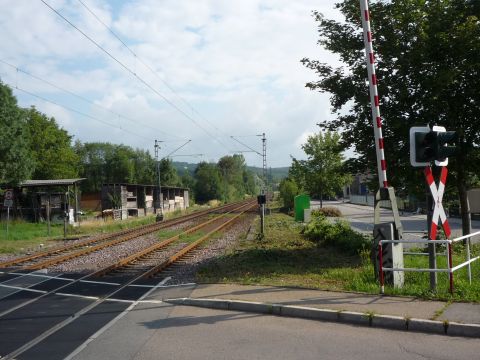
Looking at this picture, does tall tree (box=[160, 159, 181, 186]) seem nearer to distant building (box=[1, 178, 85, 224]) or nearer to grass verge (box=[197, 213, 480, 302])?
distant building (box=[1, 178, 85, 224])

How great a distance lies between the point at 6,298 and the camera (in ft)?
34.2

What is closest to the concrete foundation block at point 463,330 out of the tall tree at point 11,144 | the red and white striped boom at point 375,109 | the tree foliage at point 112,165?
the red and white striped boom at point 375,109

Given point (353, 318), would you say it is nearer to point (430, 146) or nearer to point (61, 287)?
point (430, 146)

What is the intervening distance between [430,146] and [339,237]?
901 centimetres

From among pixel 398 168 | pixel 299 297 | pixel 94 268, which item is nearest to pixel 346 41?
pixel 398 168

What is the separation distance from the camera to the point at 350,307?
775cm

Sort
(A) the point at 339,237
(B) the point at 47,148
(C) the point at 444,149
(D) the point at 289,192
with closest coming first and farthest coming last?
(C) the point at 444,149
(A) the point at 339,237
(D) the point at 289,192
(B) the point at 47,148

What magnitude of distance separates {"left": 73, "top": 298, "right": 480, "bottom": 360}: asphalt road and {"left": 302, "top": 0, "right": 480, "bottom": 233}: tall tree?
7.47 meters

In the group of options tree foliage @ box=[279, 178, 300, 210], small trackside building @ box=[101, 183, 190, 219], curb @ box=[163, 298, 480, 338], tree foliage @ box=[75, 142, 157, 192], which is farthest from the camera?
tree foliage @ box=[75, 142, 157, 192]

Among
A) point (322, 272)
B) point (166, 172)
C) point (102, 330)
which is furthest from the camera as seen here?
point (166, 172)

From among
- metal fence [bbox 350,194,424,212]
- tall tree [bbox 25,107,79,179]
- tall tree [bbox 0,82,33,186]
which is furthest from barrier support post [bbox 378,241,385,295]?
tall tree [bbox 25,107,79,179]

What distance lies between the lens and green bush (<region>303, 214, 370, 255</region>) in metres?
15.3

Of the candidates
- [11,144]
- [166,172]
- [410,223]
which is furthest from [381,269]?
[166,172]

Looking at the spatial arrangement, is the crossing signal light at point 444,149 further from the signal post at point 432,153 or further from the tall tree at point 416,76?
the tall tree at point 416,76
